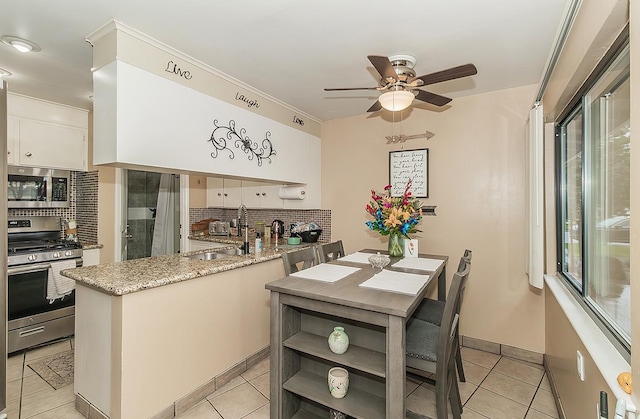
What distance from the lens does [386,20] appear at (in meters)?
1.73

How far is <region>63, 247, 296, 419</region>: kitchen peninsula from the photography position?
1698 millimetres

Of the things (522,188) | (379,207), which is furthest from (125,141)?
(522,188)

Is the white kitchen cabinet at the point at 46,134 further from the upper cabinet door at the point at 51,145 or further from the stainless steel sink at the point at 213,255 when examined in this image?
the stainless steel sink at the point at 213,255

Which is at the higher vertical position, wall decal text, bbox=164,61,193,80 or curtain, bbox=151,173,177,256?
wall decal text, bbox=164,61,193,80

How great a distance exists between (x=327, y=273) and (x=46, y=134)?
3380 mm

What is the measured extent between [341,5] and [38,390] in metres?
3.28

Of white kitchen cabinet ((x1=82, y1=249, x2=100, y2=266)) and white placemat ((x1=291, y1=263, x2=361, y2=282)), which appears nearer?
white placemat ((x1=291, y1=263, x2=361, y2=282))

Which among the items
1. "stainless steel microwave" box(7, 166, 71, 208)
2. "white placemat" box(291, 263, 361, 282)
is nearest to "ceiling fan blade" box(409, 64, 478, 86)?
"white placemat" box(291, 263, 361, 282)

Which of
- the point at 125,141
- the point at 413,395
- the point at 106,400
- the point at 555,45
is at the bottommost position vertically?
the point at 413,395

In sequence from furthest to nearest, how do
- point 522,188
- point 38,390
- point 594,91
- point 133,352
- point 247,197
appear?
point 247,197
point 522,188
point 38,390
point 133,352
point 594,91

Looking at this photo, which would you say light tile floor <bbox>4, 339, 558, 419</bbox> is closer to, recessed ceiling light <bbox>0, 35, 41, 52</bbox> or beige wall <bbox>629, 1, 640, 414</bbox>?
beige wall <bbox>629, 1, 640, 414</bbox>

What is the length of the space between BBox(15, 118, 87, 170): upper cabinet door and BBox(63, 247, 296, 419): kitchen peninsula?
76.7 inches

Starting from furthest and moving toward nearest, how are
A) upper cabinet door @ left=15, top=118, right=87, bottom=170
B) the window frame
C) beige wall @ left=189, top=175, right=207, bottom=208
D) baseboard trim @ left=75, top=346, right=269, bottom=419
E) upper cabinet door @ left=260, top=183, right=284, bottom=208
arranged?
beige wall @ left=189, top=175, right=207, bottom=208 → upper cabinet door @ left=260, top=183, right=284, bottom=208 → upper cabinet door @ left=15, top=118, right=87, bottom=170 → baseboard trim @ left=75, top=346, right=269, bottom=419 → the window frame

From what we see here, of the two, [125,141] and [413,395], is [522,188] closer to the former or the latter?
[413,395]
